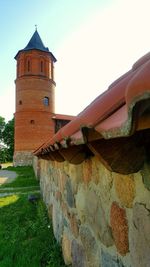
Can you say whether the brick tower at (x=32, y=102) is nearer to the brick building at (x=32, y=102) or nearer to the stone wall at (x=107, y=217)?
the brick building at (x=32, y=102)

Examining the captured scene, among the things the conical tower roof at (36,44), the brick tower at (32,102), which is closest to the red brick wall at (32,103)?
the brick tower at (32,102)

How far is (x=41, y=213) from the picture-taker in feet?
16.9

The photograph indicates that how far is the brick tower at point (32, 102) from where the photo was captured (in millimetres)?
28172

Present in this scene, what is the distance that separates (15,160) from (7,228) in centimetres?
2364

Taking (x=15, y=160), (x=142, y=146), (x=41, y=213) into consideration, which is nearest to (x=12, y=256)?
(x=41, y=213)

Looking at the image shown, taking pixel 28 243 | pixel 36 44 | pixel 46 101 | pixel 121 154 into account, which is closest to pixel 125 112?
pixel 121 154

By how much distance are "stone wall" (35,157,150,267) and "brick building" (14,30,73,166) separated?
2544cm

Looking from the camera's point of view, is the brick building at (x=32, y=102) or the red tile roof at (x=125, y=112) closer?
the red tile roof at (x=125, y=112)

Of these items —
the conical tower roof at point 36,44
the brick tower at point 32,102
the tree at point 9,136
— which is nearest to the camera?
the brick tower at point 32,102

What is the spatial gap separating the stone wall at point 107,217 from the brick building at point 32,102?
25.4 metres

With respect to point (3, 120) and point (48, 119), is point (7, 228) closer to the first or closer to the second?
point (48, 119)

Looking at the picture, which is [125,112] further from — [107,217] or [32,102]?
[32,102]

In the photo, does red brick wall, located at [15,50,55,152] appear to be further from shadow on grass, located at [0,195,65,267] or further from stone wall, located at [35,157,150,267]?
stone wall, located at [35,157,150,267]

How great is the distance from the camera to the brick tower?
2817 centimetres
